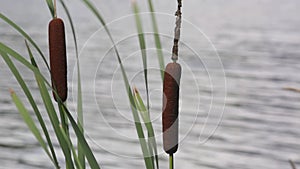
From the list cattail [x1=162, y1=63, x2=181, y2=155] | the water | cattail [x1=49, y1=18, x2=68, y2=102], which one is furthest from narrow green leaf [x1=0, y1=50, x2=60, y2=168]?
the water

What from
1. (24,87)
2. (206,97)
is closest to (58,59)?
(24,87)

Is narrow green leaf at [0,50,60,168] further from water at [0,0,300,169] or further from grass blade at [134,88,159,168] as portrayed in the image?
water at [0,0,300,169]

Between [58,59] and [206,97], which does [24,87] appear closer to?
[58,59]

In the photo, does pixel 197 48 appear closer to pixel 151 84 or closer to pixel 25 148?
pixel 151 84

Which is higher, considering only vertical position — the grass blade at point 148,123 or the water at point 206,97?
the water at point 206,97

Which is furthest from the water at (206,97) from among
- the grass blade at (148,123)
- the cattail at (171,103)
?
the cattail at (171,103)

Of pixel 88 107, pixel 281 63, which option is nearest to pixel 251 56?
pixel 281 63

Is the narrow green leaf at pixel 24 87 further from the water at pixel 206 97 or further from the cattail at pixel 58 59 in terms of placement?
the water at pixel 206 97
